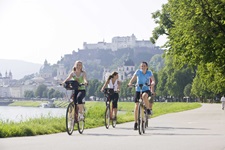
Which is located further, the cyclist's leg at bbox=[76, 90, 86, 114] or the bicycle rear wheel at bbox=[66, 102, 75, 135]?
the cyclist's leg at bbox=[76, 90, 86, 114]

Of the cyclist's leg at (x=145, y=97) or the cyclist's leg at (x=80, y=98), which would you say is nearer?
the cyclist's leg at (x=80, y=98)

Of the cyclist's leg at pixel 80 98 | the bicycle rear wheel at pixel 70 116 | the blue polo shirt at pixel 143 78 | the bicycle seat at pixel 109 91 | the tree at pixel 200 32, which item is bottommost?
the bicycle rear wheel at pixel 70 116

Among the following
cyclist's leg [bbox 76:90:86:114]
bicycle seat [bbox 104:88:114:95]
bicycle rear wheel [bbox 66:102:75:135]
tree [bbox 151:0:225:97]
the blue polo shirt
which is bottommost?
bicycle rear wheel [bbox 66:102:75:135]

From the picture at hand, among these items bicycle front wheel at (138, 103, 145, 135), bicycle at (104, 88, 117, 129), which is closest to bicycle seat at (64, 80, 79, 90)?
bicycle front wheel at (138, 103, 145, 135)

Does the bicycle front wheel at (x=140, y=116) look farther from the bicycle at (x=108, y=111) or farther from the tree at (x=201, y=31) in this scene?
the tree at (x=201, y=31)

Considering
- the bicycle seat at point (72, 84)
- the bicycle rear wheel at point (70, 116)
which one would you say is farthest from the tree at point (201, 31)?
the bicycle rear wheel at point (70, 116)

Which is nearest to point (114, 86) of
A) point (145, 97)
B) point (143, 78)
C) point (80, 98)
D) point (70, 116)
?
point (143, 78)

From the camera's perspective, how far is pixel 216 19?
26.9 m

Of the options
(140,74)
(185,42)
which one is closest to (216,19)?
(185,42)

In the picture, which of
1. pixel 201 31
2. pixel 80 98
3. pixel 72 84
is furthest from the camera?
pixel 201 31

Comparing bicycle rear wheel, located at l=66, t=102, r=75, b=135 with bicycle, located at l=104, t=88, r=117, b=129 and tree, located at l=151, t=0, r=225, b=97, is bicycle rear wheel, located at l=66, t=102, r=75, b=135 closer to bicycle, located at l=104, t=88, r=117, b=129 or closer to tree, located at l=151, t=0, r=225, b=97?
bicycle, located at l=104, t=88, r=117, b=129

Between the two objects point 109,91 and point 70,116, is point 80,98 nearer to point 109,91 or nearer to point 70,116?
point 70,116

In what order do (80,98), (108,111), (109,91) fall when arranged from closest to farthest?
(80,98), (108,111), (109,91)

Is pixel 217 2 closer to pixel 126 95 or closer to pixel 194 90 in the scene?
pixel 194 90
